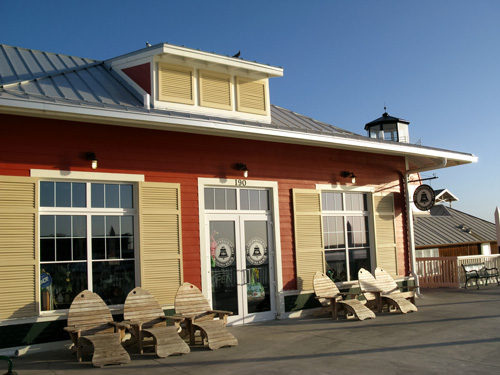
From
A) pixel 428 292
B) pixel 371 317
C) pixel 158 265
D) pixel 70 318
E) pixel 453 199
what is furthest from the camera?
pixel 453 199

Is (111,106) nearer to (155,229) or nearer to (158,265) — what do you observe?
(155,229)

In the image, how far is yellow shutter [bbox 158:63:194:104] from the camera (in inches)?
374

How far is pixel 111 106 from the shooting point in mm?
7734

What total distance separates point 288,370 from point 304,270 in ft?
14.2

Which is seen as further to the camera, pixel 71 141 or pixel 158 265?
pixel 158 265

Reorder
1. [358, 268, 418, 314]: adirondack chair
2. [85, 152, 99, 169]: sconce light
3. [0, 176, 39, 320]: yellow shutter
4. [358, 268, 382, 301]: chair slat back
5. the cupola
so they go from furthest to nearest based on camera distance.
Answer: the cupola → [358, 268, 382, 301]: chair slat back → [358, 268, 418, 314]: adirondack chair → [85, 152, 99, 169]: sconce light → [0, 176, 39, 320]: yellow shutter

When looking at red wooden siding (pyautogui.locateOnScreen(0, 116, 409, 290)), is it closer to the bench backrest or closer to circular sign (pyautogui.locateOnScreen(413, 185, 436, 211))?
circular sign (pyautogui.locateOnScreen(413, 185, 436, 211))

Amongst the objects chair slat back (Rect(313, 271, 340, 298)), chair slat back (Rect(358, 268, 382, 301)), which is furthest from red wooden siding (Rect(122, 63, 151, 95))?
chair slat back (Rect(358, 268, 382, 301))

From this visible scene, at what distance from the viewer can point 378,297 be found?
34.0 feet

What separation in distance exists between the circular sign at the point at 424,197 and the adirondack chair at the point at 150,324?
7.33m

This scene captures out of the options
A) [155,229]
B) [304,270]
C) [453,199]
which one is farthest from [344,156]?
[453,199]

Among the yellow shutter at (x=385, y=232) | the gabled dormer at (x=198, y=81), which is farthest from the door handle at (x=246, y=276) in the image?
the yellow shutter at (x=385, y=232)

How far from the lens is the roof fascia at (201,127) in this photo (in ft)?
23.6

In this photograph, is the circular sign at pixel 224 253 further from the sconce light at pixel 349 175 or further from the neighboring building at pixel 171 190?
the sconce light at pixel 349 175
